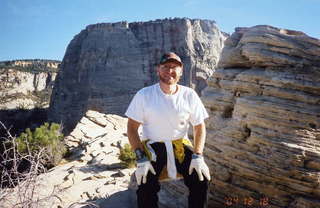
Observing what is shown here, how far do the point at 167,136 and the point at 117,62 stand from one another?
46.8 meters

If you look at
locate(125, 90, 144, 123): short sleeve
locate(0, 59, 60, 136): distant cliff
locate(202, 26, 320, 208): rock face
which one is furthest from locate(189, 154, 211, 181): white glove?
locate(0, 59, 60, 136): distant cliff

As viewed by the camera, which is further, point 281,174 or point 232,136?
point 232,136

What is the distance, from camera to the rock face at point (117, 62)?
48094 millimetres

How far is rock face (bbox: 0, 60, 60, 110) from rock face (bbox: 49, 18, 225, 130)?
18198mm

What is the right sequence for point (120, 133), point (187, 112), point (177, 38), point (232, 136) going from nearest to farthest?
point (187, 112), point (232, 136), point (120, 133), point (177, 38)

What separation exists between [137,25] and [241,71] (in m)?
48.5

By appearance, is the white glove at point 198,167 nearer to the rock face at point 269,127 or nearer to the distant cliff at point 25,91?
the rock face at point 269,127

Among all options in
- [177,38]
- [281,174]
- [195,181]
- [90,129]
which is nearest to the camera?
[195,181]

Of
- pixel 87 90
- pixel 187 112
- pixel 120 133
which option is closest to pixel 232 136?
pixel 187 112

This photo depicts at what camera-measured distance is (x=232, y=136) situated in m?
6.50

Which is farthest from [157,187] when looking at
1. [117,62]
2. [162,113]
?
[117,62]

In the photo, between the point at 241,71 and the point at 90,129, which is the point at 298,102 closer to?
the point at 241,71

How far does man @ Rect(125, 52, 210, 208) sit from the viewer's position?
4102mm
